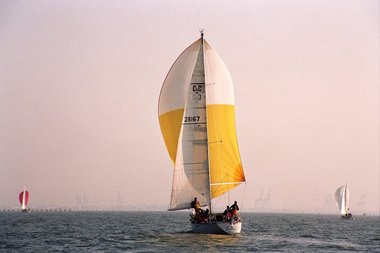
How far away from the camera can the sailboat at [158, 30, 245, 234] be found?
1784 inches

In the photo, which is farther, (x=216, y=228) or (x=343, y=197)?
(x=343, y=197)

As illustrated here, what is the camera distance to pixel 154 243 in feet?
137

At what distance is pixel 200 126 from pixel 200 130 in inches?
12.3

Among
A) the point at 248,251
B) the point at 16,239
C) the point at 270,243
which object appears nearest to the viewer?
the point at 248,251

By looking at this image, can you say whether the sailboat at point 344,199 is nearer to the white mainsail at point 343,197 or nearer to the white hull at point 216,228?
the white mainsail at point 343,197

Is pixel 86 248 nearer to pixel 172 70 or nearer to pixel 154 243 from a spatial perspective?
pixel 154 243

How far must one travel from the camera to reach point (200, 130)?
4547 cm

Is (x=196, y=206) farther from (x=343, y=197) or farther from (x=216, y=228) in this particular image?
(x=343, y=197)

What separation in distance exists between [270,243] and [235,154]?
7870mm

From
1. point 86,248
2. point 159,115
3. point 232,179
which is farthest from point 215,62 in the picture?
point 86,248

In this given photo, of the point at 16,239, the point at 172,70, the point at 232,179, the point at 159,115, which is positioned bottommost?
the point at 16,239

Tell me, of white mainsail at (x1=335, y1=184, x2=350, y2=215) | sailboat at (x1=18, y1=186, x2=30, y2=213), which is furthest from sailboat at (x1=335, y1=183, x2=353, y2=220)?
sailboat at (x1=18, y1=186, x2=30, y2=213)

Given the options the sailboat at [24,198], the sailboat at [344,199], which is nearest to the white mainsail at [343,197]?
the sailboat at [344,199]

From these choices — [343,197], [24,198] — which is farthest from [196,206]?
[24,198]
